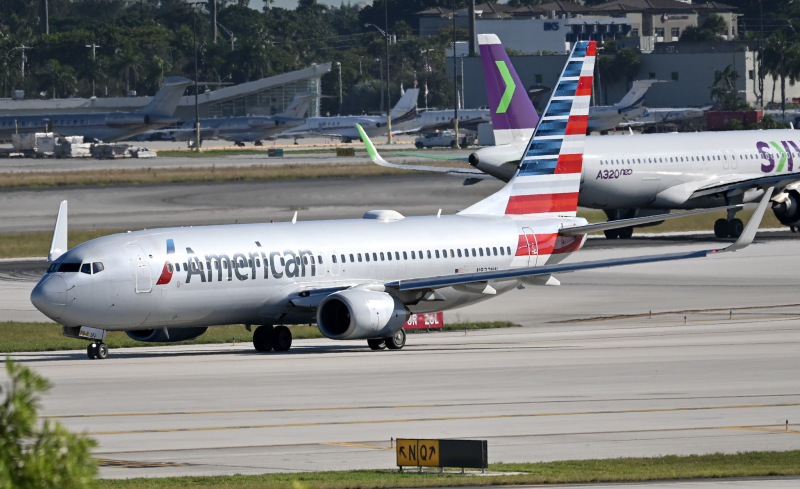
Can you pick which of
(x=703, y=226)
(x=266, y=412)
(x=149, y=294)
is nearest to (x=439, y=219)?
(x=149, y=294)

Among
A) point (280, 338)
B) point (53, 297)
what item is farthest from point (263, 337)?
point (53, 297)

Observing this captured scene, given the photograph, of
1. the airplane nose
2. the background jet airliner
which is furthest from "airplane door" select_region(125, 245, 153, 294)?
the background jet airliner

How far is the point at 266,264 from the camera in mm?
38438

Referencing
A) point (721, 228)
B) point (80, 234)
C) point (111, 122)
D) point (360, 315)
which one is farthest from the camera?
point (111, 122)

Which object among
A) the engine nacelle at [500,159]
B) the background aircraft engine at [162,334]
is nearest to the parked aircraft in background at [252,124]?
the engine nacelle at [500,159]

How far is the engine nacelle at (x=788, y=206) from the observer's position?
7319 centimetres

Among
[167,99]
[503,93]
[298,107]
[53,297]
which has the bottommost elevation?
[298,107]

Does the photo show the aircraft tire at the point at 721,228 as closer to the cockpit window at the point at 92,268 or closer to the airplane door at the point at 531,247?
the airplane door at the point at 531,247

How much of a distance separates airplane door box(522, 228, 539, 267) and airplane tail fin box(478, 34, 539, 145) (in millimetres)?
22084

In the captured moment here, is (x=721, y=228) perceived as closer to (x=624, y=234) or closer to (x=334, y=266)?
(x=624, y=234)

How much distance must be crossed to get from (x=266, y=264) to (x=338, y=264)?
2.28 metres

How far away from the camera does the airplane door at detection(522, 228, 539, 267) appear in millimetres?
42938

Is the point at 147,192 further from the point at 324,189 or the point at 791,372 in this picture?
the point at 791,372

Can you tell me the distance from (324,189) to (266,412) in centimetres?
7951
